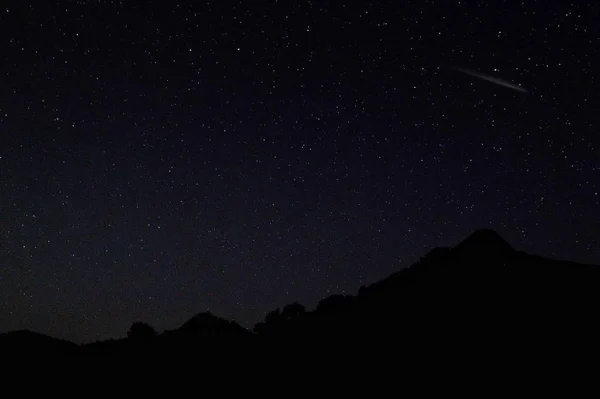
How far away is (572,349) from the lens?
61.6 feet

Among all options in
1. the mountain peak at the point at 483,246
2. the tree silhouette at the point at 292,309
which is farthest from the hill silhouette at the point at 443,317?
the tree silhouette at the point at 292,309

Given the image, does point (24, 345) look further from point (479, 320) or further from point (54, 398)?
point (479, 320)

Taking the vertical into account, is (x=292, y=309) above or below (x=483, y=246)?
below

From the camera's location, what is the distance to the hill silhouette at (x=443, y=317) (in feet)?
70.2

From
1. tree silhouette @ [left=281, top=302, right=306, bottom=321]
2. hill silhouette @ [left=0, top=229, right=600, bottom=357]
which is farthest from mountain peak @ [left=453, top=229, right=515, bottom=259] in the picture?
tree silhouette @ [left=281, top=302, right=306, bottom=321]

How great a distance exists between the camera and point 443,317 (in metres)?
24.6

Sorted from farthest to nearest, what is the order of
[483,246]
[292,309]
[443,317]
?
[292,309]
[483,246]
[443,317]

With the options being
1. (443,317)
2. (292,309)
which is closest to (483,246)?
(443,317)

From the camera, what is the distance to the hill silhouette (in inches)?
843

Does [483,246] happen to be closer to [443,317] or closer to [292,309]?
[443,317]

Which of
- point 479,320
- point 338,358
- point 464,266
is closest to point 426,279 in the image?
point 464,266

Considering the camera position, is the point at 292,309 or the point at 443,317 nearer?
the point at 443,317

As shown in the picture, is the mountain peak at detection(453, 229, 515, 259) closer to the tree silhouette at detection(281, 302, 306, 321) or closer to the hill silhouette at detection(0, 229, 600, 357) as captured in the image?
the hill silhouette at detection(0, 229, 600, 357)

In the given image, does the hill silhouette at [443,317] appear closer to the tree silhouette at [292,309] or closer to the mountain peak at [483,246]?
the mountain peak at [483,246]
